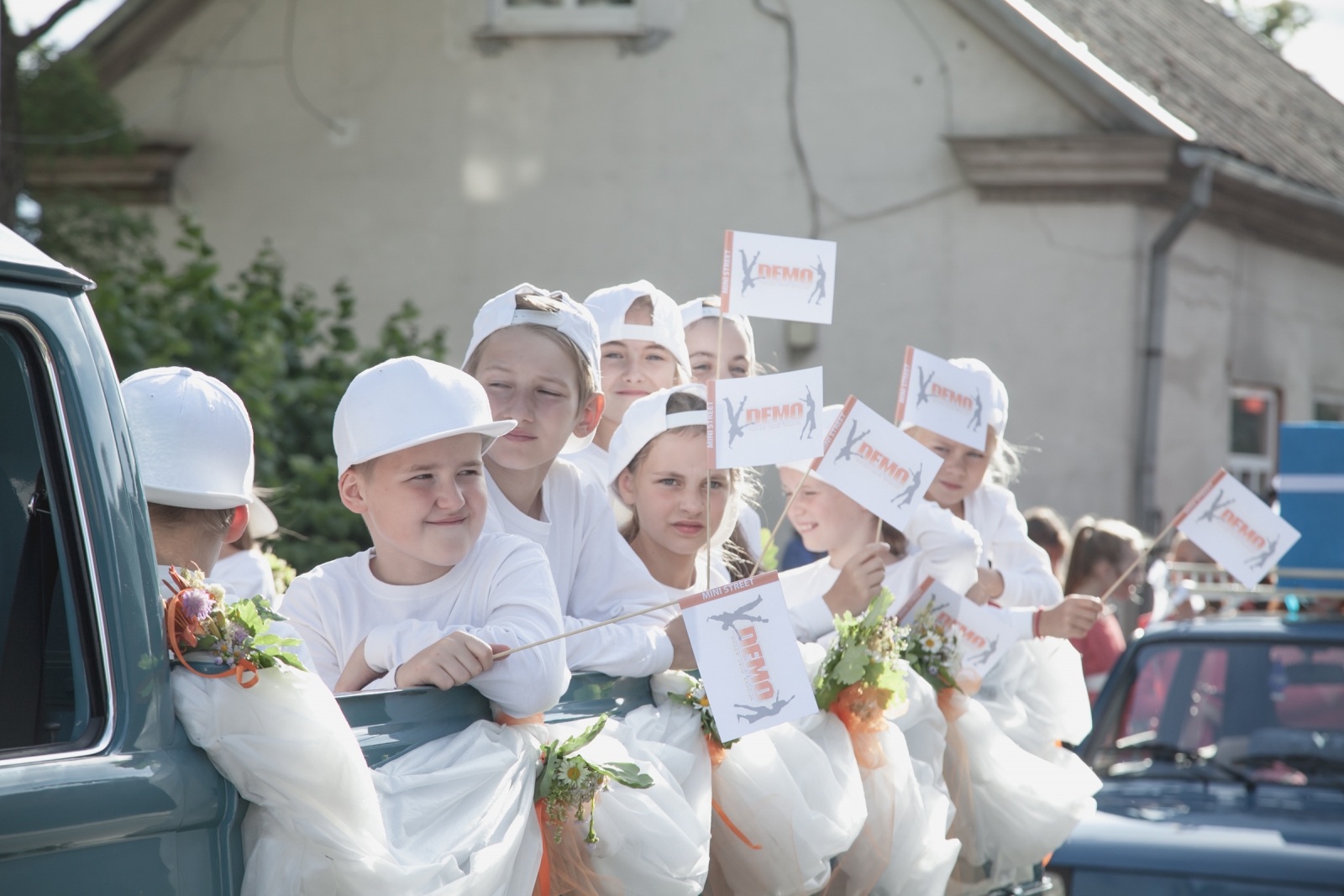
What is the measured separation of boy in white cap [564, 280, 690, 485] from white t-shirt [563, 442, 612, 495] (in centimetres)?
1

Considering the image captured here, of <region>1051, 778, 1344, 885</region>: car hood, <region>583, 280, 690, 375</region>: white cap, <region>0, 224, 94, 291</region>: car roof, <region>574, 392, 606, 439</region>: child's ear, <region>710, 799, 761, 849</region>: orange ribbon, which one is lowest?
<region>1051, 778, 1344, 885</region>: car hood

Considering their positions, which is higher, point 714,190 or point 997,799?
point 714,190

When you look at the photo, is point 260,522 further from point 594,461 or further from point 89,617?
point 89,617

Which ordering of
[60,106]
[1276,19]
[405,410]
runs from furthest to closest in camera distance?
[1276,19] → [60,106] → [405,410]

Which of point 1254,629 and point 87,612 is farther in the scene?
point 1254,629

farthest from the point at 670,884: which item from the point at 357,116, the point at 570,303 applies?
the point at 357,116

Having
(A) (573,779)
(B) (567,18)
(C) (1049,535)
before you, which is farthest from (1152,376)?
(A) (573,779)

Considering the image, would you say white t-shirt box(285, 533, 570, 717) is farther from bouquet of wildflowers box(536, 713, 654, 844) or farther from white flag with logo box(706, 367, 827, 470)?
white flag with logo box(706, 367, 827, 470)

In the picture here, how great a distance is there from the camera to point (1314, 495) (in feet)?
19.0

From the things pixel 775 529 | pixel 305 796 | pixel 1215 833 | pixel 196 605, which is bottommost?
pixel 1215 833

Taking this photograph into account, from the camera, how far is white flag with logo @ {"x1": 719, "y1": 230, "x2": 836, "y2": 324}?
3537 millimetres

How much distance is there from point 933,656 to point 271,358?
513 centimetres

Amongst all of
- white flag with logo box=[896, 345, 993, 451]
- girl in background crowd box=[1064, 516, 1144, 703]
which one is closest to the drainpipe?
girl in background crowd box=[1064, 516, 1144, 703]

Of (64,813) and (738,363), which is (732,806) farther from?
(738,363)
